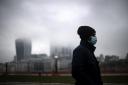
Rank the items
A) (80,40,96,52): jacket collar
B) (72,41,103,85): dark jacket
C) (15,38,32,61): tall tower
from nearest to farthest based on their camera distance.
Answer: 1. (72,41,103,85): dark jacket
2. (80,40,96,52): jacket collar
3. (15,38,32,61): tall tower

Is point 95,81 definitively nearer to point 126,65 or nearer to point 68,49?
point 126,65

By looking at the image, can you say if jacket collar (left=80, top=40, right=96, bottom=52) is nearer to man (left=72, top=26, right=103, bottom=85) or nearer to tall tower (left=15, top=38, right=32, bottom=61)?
man (left=72, top=26, right=103, bottom=85)

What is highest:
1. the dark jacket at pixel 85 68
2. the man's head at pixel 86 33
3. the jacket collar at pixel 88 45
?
the man's head at pixel 86 33

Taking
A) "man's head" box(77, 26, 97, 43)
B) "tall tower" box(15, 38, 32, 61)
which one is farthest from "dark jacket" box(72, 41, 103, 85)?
"tall tower" box(15, 38, 32, 61)

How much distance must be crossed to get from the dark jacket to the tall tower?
155 m

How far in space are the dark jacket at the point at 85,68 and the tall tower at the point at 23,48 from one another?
155 m

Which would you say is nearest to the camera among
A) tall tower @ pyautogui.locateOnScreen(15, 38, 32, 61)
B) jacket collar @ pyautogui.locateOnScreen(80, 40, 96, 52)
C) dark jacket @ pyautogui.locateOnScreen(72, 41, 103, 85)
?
dark jacket @ pyautogui.locateOnScreen(72, 41, 103, 85)

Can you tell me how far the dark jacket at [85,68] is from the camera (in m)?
3.00

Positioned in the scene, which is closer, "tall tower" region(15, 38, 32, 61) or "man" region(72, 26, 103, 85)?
"man" region(72, 26, 103, 85)

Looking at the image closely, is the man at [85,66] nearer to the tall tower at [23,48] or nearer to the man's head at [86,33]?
the man's head at [86,33]

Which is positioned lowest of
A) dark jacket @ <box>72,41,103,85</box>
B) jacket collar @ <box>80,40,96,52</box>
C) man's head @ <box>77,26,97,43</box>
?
dark jacket @ <box>72,41,103,85</box>

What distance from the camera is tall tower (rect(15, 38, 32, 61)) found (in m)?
159

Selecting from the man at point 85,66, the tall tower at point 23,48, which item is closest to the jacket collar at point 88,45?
the man at point 85,66

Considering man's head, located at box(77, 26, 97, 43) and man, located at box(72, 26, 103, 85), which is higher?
man's head, located at box(77, 26, 97, 43)
